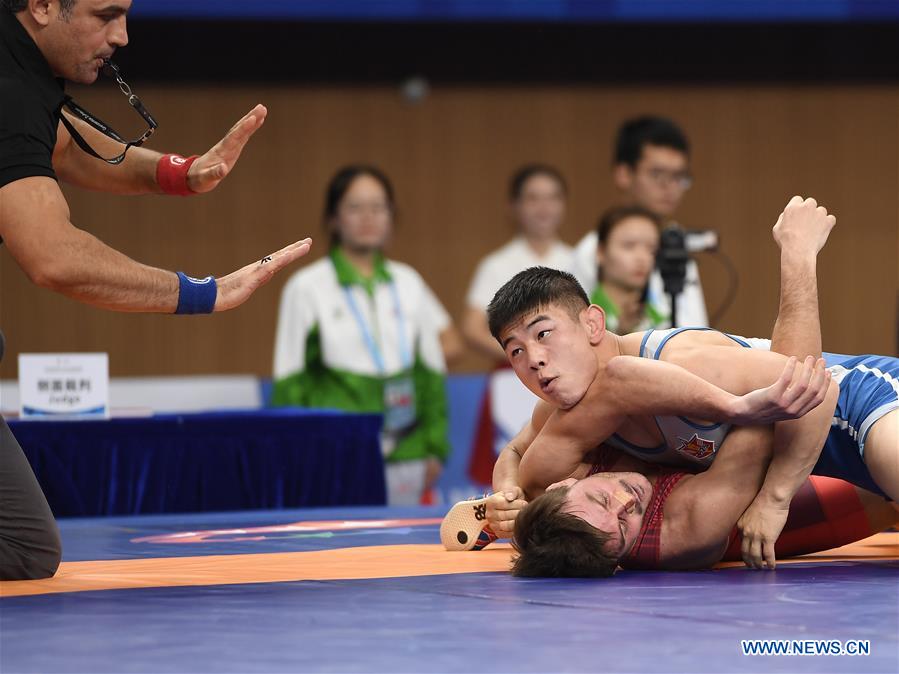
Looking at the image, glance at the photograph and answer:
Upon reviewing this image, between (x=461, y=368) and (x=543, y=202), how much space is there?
203 cm

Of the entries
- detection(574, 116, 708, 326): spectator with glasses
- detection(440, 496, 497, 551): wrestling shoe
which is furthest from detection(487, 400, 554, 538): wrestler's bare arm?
detection(574, 116, 708, 326): spectator with glasses

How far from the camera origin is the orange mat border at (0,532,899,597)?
2855 millimetres

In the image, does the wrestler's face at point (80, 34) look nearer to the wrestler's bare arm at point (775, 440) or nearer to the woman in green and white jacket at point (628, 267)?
the wrestler's bare arm at point (775, 440)

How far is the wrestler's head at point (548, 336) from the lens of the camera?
293 cm

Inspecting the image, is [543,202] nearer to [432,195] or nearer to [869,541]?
[432,195]

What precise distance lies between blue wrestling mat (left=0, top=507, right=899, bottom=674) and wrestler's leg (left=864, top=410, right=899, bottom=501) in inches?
7.5

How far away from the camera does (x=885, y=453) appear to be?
2.90 meters

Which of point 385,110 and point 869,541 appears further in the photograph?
point 385,110

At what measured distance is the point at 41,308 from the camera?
823cm

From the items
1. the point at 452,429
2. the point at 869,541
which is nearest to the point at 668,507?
the point at 869,541

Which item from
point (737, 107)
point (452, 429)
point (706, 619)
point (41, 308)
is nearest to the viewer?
point (706, 619)

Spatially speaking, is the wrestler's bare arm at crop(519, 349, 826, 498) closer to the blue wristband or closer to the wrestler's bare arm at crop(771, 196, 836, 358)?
the wrestler's bare arm at crop(771, 196, 836, 358)

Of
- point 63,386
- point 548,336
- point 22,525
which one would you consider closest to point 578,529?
point 548,336

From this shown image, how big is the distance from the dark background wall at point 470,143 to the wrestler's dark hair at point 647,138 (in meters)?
2.44
